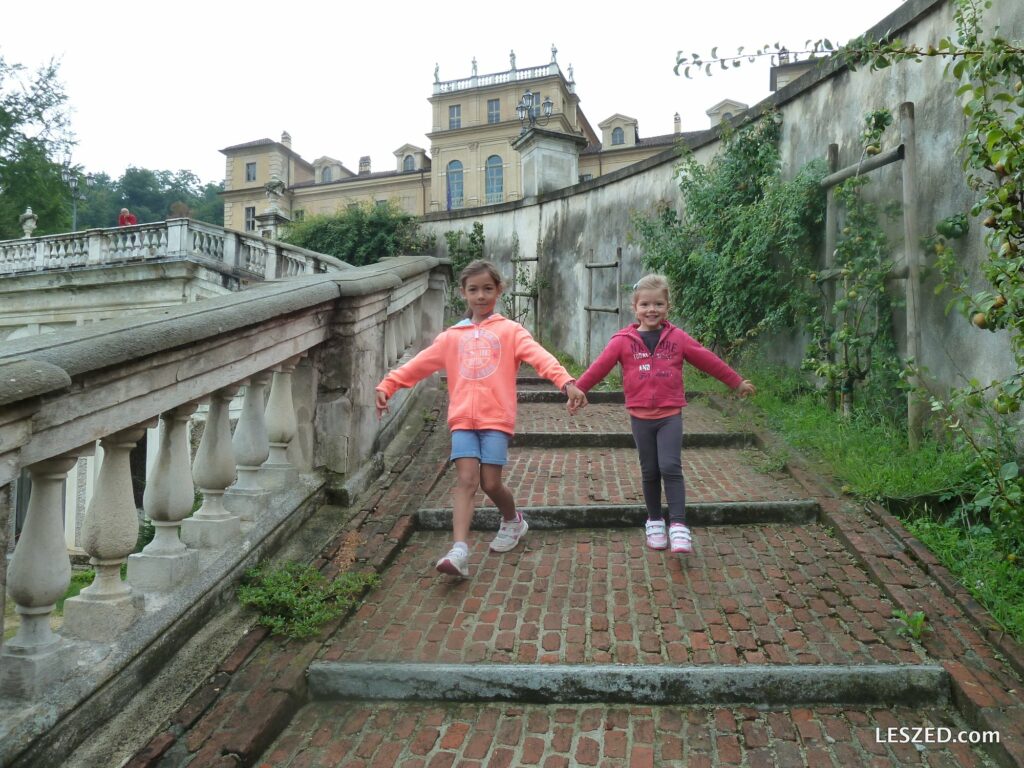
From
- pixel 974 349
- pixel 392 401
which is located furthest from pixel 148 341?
pixel 974 349

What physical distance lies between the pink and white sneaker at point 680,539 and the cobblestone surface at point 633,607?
7cm

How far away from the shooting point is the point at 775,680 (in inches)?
86.6

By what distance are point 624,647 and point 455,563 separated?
33.3 inches

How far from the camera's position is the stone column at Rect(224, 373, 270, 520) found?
114 inches

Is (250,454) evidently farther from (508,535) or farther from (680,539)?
(680,539)

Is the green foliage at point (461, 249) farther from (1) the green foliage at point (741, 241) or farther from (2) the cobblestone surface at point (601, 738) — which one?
(2) the cobblestone surface at point (601, 738)

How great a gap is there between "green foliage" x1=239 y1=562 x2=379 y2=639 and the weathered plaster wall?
374cm

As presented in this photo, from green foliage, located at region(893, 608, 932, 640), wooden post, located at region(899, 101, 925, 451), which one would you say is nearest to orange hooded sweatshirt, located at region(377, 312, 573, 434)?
green foliage, located at region(893, 608, 932, 640)

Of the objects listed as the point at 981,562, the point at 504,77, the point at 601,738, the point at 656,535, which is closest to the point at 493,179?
the point at 504,77

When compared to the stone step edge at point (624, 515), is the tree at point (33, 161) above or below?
above

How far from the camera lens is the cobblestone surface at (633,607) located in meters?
2.37

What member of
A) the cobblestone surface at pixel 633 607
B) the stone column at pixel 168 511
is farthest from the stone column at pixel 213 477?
the cobblestone surface at pixel 633 607

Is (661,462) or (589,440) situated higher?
(661,462)

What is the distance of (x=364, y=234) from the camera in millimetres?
16031
